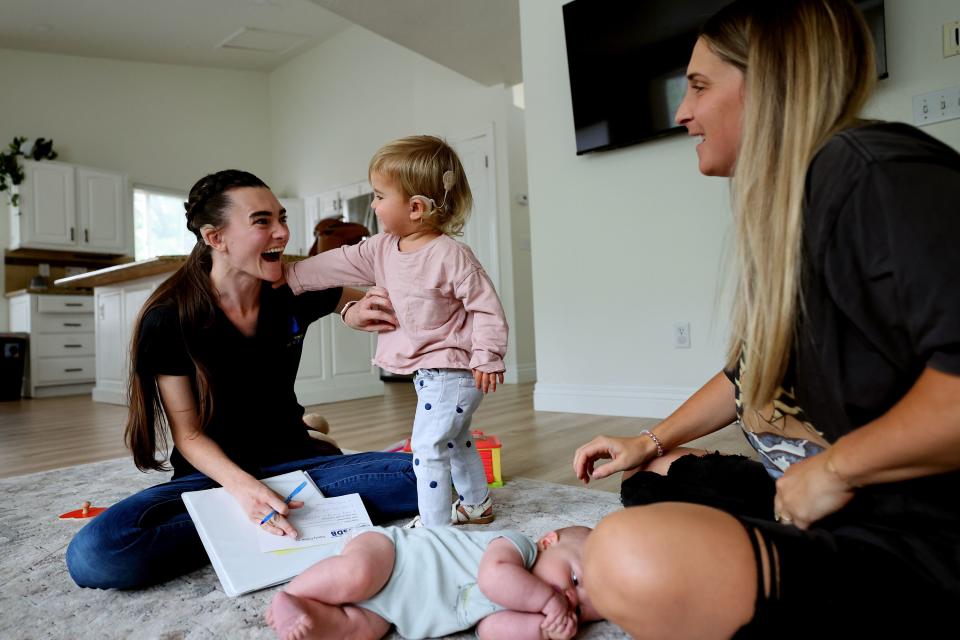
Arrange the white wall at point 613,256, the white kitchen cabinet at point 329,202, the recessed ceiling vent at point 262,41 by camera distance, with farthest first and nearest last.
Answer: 1. the white kitchen cabinet at point 329,202
2. the recessed ceiling vent at point 262,41
3. the white wall at point 613,256

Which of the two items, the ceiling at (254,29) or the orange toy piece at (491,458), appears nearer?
the orange toy piece at (491,458)

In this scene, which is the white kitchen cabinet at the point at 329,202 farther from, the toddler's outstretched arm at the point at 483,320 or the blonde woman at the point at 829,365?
the blonde woman at the point at 829,365

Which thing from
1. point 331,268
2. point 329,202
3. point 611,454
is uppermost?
point 329,202

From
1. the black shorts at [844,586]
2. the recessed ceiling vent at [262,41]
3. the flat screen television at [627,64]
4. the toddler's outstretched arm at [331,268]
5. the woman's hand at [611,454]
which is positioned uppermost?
the recessed ceiling vent at [262,41]

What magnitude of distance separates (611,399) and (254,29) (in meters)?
5.63

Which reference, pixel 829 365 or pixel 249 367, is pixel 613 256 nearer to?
pixel 249 367

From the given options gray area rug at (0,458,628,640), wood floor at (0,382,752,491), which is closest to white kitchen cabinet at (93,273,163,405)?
wood floor at (0,382,752,491)

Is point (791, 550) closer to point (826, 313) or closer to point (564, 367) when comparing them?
point (826, 313)

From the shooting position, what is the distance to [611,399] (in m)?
3.15

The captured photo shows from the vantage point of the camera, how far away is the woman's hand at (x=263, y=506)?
3.87ft

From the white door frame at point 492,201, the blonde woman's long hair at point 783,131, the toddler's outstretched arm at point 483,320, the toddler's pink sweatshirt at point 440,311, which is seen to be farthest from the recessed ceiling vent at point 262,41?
the blonde woman's long hair at point 783,131

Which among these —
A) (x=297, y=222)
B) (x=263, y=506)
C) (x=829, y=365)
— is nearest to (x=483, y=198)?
(x=297, y=222)

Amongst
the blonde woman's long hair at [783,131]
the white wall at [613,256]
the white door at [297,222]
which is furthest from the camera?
the white door at [297,222]

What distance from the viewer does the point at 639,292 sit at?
3.05m
